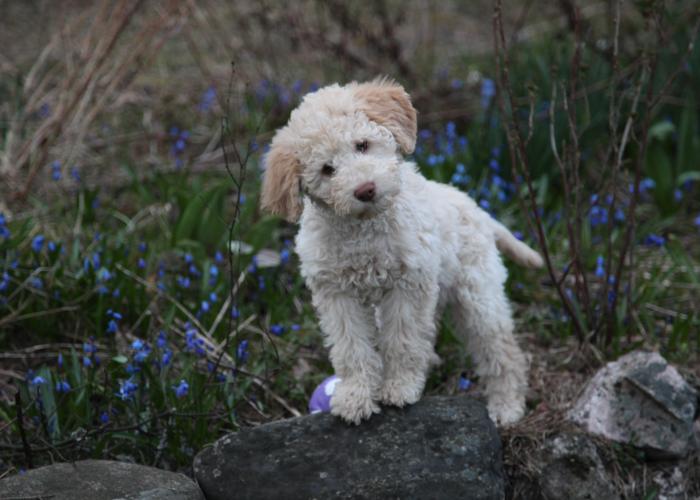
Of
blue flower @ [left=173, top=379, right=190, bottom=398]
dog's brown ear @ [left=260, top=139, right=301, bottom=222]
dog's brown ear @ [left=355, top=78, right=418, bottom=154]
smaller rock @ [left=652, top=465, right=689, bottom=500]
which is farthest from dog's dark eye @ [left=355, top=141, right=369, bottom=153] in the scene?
smaller rock @ [left=652, top=465, right=689, bottom=500]

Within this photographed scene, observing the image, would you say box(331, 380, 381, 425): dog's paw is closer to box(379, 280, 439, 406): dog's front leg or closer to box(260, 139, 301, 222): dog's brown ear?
box(379, 280, 439, 406): dog's front leg

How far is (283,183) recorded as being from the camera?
303 centimetres

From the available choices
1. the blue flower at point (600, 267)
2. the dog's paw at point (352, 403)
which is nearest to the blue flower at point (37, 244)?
the dog's paw at point (352, 403)

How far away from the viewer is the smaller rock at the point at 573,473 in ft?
11.6

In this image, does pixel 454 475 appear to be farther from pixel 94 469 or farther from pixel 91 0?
pixel 91 0

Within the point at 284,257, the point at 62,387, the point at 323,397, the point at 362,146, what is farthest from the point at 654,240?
the point at 62,387

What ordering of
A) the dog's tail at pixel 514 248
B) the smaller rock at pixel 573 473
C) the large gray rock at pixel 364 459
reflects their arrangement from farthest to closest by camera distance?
the dog's tail at pixel 514 248
the smaller rock at pixel 573 473
the large gray rock at pixel 364 459

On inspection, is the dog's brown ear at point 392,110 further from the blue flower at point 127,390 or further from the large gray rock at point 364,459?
the blue flower at point 127,390

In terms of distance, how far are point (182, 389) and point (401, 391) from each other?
0.95 m

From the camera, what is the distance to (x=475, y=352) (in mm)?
3809

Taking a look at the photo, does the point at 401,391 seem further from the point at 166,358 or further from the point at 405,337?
the point at 166,358

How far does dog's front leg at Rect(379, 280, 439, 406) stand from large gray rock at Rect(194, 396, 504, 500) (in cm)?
11

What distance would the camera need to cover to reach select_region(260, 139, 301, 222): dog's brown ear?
3.02 metres

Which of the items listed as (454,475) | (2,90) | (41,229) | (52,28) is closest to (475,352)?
(454,475)
